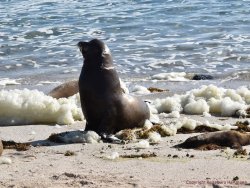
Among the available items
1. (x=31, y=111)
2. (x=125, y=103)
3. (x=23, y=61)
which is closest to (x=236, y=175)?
(x=125, y=103)

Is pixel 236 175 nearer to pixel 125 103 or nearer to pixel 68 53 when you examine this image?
pixel 125 103

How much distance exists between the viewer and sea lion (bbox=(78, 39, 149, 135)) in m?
8.32

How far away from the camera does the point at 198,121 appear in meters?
8.88

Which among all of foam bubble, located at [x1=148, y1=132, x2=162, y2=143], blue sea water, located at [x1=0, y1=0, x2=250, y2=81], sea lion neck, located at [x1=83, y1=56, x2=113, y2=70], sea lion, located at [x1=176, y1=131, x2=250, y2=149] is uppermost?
sea lion neck, located at [x1=83, y1=56, x2=113, y2=70]

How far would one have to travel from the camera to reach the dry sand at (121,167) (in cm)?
574

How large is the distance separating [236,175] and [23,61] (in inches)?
421

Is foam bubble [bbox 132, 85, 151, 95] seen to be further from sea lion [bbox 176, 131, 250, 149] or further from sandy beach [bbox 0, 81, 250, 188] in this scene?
sea lion [bbox 176, 131, 250, 149]

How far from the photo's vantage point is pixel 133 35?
62.7ft

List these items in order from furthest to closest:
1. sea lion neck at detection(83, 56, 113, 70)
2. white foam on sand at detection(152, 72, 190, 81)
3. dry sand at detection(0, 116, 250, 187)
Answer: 1. white foam on sand at detection(152, 72, 190, 81)
2. sea lion neck at detection(83, 56, 113, 70)
3. dry sand at detection(0, 116, 250, 187)

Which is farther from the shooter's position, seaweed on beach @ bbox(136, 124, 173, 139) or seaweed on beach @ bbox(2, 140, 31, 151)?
seaweed on beach @ bbox(136, 124, 173, 139)

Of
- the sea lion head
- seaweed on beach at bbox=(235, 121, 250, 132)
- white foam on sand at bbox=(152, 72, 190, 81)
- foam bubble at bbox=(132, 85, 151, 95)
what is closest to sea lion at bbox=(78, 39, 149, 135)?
the sea lion head

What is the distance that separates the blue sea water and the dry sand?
710 cm

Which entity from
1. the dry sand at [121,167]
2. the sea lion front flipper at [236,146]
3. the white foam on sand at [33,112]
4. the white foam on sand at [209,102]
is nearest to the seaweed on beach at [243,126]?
the white foam on sand at [209,102]

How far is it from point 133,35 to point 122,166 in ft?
42.4
